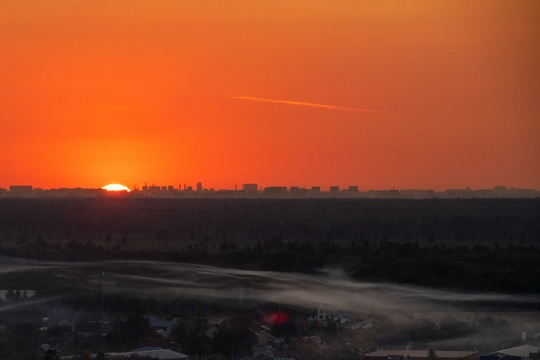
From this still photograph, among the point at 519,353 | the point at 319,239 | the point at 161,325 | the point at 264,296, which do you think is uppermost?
the point at 319,239

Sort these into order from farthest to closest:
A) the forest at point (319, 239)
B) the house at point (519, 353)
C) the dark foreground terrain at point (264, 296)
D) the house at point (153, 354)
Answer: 1. the forest at point (319, 239)
2. the dark foreground terrain at point (264, 296)
3. the house at point (153, 354)
4. the house at point (519, 353)

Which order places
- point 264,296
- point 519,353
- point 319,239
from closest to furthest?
point 519,353, point 264,296, point 319,239

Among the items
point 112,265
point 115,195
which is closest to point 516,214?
point 112,265

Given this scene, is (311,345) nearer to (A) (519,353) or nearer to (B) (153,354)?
(B) (153,354)

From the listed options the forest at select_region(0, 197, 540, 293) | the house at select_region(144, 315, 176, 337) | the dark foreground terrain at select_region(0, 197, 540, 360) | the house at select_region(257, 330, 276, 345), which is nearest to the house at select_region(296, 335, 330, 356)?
the dark foreground terrain at select_region(0, 197, 540, 360)

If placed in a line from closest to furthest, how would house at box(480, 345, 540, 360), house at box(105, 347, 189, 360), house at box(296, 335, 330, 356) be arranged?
house at box(480, 345, 540, 360), house at box(105, 347, 189, 360), house at box(296, 335, 330, 356)

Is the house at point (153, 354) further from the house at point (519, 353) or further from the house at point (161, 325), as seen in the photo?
the house at point (519, 353)

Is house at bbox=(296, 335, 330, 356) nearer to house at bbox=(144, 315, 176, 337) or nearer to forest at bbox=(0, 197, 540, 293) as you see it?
house at bbox=(144, 315, 176, 337)

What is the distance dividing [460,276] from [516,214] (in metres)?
50.4

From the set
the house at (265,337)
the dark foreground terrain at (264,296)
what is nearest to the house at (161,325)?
the dark foreground terrain at (264,296)

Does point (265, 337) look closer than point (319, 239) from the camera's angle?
Yes

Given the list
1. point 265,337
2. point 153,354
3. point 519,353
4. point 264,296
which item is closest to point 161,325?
point 265,337

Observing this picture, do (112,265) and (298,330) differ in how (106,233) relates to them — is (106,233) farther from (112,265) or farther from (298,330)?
(298,330)

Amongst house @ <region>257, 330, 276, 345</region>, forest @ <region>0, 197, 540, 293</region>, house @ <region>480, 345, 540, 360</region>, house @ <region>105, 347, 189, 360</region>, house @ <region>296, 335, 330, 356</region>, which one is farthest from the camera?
forest @ <region>0, 197, 540, 293</region>
